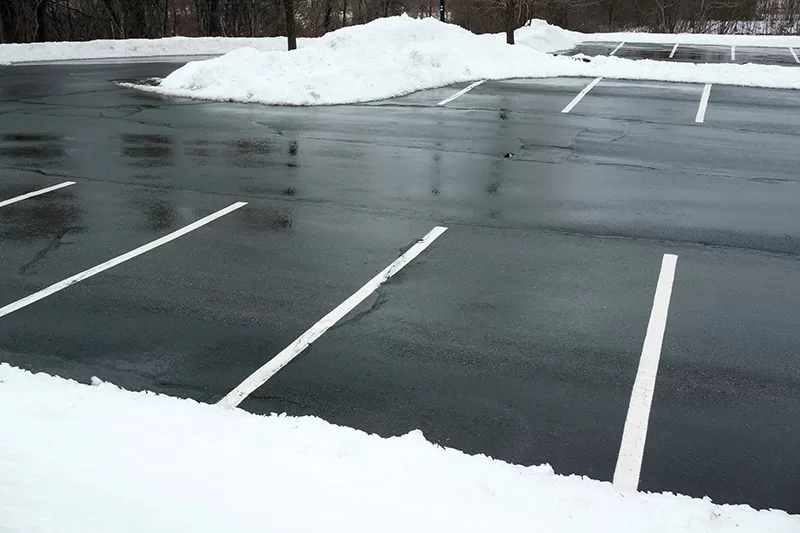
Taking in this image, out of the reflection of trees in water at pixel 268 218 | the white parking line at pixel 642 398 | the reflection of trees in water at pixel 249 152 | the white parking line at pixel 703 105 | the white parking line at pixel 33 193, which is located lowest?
the white parking line at pixel 642 398

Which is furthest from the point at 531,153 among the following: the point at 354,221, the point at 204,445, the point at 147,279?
the point at 204,445

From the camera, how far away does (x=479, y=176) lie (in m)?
10.6

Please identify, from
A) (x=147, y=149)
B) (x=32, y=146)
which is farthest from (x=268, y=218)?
(x=32, y=146)

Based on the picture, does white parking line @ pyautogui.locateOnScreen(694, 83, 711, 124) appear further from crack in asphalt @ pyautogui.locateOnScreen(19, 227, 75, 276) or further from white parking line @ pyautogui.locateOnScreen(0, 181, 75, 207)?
crack in asphalt @ pyautogui.locateOnScreen(19, 227, 75, 276)

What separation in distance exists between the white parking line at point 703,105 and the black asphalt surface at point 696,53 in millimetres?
6789

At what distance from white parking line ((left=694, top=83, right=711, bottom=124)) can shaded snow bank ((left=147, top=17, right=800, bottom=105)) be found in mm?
1353

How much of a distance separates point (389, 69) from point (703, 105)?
7.23 metres

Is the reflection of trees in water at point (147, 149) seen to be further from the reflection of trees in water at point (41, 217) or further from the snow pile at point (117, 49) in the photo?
the snow pile at point (117, 49)

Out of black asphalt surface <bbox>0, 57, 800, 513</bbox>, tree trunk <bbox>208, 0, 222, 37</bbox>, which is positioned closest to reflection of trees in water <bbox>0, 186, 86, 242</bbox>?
black asphalt surface <bbox>0, 57, 800, 513</bbox>

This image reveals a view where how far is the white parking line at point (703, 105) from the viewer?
1485cm

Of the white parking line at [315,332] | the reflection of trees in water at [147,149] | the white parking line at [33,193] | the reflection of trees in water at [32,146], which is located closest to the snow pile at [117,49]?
the reflection of trees in water at [32,146]

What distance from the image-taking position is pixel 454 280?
6.81 metres

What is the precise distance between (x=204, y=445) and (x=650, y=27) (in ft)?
173

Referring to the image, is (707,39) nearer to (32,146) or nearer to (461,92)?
(461,92)
